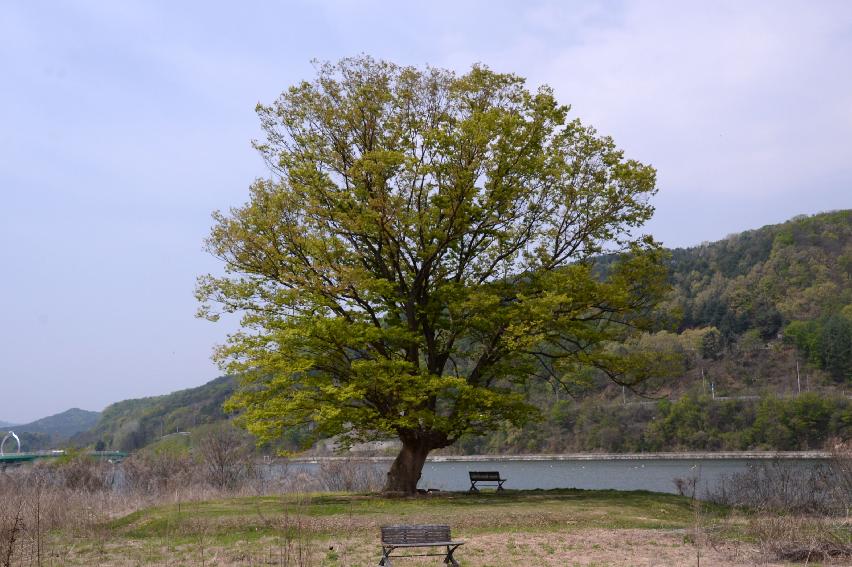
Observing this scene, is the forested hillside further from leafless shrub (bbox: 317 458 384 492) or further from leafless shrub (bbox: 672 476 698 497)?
leafless shrub (bbox: 317 458 384 492)

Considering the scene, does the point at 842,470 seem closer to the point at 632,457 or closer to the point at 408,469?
the point at 408,469

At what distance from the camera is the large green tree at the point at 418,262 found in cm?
2020

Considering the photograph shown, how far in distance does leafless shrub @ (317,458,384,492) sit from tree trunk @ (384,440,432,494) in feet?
17.0

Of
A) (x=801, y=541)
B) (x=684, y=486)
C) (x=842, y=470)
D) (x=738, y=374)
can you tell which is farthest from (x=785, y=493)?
(x=738, y=374)

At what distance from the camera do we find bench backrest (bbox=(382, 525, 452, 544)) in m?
10.3

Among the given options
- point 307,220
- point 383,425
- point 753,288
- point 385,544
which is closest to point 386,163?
point 307,220

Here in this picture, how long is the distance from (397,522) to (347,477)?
1319 centimetres

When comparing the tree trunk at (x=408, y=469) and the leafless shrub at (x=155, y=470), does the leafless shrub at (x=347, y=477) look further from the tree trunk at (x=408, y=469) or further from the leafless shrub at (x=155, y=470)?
the leafless shrub at (x=155, y=470)

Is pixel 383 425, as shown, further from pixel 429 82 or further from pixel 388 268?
pixel 429 82

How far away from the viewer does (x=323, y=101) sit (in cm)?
2200

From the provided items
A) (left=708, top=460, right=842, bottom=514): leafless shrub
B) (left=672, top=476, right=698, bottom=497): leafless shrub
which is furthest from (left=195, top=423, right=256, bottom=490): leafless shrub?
(left=708, top=460, right=842, bottom=514): leafless shrub

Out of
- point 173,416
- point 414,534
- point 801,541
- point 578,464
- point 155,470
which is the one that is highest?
point 173,416

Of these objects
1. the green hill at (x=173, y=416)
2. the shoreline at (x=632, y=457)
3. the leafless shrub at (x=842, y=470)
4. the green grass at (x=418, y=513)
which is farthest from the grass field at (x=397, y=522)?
the green hill at (x=173, y=416)

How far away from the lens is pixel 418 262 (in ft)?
73.3
